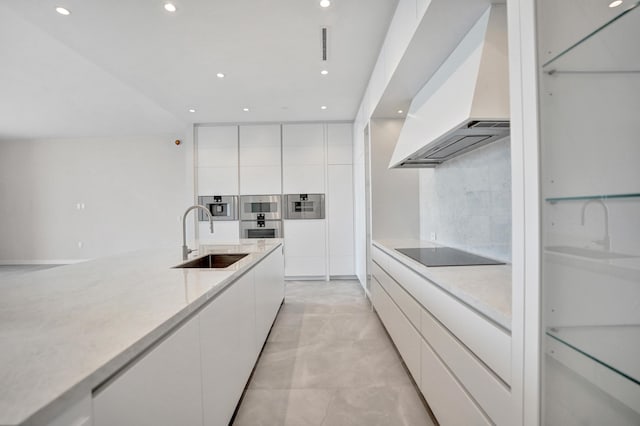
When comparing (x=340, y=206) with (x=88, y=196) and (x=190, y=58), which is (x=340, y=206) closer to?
(x=190, y=58)

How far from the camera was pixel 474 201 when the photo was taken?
2053 mm

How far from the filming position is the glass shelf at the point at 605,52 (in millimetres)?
717

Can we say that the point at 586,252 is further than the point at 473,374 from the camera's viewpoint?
No

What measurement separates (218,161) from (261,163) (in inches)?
30.4

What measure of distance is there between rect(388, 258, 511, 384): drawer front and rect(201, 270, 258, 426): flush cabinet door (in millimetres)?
1086

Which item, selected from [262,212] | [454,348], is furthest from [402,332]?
[262,212]

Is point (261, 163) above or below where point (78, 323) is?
above

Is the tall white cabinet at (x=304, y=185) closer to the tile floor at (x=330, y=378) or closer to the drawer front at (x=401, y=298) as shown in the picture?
the tile floor at (x=330, y=378)

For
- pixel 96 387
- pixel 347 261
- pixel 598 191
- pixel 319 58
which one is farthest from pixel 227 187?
pixel 598 191

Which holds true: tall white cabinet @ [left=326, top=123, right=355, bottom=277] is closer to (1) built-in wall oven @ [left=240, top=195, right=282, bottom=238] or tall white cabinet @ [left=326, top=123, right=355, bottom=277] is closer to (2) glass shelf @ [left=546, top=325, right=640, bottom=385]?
(1) built-in wall oven @ [left=240, top=195, right=282, bottom=238]

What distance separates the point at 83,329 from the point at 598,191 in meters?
1.50

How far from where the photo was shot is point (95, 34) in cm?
244

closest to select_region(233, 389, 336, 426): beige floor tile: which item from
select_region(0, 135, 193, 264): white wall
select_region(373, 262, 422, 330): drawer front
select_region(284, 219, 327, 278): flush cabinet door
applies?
Answer: select_region(373, 262, 422, 330): drawer front

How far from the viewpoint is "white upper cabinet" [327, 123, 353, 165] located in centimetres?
479
